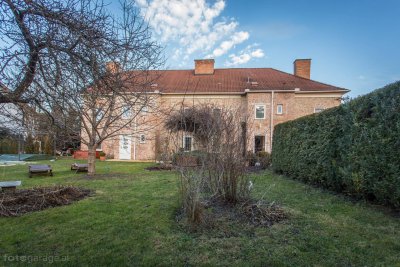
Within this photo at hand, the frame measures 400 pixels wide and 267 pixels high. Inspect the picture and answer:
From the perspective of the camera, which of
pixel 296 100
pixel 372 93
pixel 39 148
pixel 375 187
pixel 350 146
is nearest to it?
pixel 375 187

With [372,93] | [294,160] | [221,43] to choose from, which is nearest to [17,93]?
[372,93]

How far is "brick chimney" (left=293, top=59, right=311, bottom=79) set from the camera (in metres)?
22.2

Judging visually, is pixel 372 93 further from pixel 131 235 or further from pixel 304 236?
pixel 131 235

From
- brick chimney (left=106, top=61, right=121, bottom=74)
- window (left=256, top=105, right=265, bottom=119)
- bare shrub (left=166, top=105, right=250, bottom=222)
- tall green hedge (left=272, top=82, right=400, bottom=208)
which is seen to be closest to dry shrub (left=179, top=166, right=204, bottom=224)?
bare shrub (left=166, top=105, right=250, bottom=222)

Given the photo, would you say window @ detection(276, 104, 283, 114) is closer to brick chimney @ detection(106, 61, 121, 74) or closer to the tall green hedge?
the tall green hedge

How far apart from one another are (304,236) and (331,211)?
5.91 ft

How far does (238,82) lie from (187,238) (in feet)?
63.7

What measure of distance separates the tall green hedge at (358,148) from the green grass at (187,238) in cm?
60

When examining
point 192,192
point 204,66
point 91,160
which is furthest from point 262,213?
point 204,66

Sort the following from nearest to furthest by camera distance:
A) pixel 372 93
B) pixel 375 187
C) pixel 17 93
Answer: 1. pixel 17 93
2. pixel 375 187
3. pixel 372 93

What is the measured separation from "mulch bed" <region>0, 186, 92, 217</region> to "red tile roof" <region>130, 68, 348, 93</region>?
13.7m

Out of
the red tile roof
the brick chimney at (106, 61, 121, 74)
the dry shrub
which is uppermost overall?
the red tile roof

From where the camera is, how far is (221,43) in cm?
884

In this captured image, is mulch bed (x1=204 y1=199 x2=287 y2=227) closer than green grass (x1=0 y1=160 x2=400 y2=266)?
No
